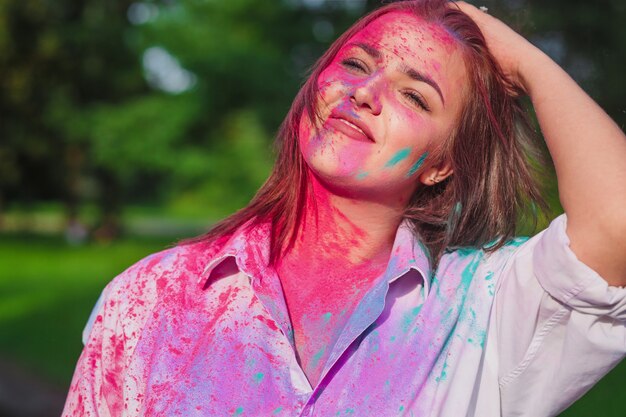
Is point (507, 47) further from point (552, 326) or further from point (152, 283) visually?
point (152, 283)

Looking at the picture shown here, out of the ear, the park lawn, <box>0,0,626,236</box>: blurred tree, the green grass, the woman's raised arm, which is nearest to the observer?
the woman's raised arm

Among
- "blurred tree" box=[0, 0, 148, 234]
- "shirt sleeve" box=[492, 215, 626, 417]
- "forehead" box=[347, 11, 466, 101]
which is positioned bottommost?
"shirt sleeve" box=[492, 215, 626, 417]

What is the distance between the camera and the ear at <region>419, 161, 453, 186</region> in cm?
203

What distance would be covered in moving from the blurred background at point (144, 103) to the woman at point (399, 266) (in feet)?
1.51

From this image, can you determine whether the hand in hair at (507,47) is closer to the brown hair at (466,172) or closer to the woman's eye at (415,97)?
the brown hair at (466,172)

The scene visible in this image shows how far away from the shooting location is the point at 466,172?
2.02 metres

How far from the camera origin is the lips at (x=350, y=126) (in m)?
1.88

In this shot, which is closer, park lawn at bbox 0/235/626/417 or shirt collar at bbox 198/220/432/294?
shirt collar at bbox 198/220/432/294

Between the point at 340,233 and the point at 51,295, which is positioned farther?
the point at 51,295

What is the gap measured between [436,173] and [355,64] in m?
0.35

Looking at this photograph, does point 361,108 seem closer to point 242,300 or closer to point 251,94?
point 242,300

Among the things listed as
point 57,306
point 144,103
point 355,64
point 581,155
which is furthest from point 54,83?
point 581,155

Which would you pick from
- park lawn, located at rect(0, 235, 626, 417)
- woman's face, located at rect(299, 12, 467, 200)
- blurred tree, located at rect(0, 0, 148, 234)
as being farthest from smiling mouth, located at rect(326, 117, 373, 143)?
blurred tree, located at rect(0, 0, 148, 234)

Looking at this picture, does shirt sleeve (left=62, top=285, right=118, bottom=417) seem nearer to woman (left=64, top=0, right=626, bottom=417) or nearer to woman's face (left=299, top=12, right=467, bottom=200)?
woman (left=64, top=0, right=626, bottom=417)
